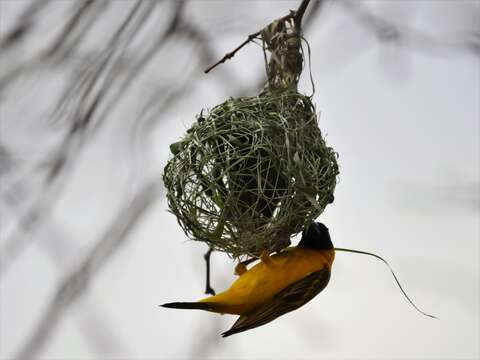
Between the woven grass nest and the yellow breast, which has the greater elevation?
the woven grass nest

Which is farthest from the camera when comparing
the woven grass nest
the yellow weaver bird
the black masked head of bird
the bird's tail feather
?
the black masked head of bird

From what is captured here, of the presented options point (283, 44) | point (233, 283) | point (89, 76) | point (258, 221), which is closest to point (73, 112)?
point (89, 76)

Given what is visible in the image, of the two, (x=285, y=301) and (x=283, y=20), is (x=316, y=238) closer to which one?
(x=285, y=301)

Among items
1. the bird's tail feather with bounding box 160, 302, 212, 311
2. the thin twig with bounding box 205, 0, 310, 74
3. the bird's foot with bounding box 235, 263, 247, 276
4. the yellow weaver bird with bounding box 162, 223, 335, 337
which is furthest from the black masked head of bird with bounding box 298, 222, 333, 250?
the thin twig with bounding box 205, 0, 310, 74

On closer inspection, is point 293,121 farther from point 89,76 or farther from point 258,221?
point 89,76

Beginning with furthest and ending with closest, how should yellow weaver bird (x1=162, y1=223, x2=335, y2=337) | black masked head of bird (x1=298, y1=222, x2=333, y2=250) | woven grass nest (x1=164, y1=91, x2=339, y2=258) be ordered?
black masked head of bird (x1=298, y1=222, x2=333, y2=250)
yellow weaver bird (x1=162, y1=223, x2=335, y2=337)
woven grass nest (x1=164, y1=91, x2=339, y2=258)

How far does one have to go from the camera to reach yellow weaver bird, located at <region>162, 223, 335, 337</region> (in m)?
2.12

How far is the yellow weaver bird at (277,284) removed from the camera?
212cm

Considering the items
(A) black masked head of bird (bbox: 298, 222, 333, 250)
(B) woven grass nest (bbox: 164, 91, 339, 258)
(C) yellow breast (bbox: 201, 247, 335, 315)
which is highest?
(B) woven grass nest (bbox: 164, 91, 339, 258)

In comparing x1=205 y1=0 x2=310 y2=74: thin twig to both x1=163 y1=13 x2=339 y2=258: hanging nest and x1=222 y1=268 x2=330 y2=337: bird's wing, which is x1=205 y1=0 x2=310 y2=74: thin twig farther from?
x1=222 y1=268 x2=330 y2=337: bird's wing

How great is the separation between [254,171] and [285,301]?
0.59m

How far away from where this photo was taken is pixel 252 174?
1.81 metres

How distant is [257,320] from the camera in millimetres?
2129

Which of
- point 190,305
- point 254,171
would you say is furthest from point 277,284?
point 254,171
